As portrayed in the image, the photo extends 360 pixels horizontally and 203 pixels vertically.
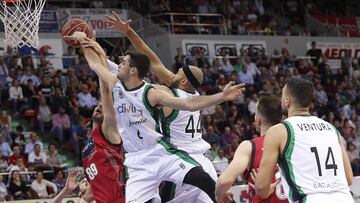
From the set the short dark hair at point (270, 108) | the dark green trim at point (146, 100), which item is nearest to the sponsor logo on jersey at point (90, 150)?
the dark green trim at point (146, 100)

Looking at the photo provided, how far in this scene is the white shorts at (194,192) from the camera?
8.24 m

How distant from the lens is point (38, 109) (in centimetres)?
1734

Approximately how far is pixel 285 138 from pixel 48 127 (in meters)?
12.5

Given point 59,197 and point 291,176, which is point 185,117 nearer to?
point 59,197

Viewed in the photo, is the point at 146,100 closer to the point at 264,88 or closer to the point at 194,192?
the point at 194,192

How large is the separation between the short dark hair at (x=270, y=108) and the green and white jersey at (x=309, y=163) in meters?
0.78

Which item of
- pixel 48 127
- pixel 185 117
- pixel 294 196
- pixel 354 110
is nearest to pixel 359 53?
pixel 354 110

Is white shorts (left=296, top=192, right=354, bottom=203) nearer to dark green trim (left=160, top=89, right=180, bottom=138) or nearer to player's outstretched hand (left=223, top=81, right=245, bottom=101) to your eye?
player's outstretched hand (left=223, top=81, right=245, bottom=101)

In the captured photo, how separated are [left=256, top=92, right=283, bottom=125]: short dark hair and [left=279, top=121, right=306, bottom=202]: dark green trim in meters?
0.81

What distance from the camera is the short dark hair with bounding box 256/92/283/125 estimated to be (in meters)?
6.30

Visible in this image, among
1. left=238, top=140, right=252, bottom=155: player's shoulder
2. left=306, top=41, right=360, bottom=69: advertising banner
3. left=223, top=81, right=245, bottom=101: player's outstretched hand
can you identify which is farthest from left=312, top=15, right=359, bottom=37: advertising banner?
left=238, top=140, right=252, bottom=155: player's shoulder

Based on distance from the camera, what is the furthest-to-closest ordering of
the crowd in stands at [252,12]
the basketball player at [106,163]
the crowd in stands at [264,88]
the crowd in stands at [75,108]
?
the crowd in stands at [252,12], the crowd in stands at [264,88], the crowd in stands at [75,108], the basketball player at [106,163]

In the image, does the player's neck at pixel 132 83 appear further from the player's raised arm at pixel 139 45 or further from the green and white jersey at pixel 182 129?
the player's raised arm at pixel 139 45

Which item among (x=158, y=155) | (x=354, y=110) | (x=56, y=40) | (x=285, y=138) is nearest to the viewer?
(x=285, y=138)
